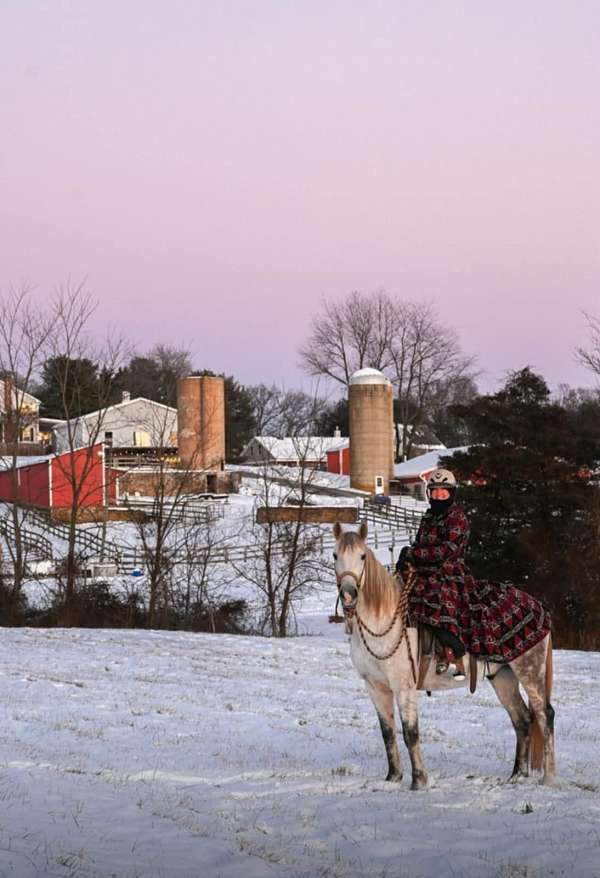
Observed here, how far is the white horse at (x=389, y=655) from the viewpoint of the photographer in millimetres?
8688

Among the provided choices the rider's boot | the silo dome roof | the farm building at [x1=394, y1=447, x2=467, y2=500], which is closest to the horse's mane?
the rider's boot

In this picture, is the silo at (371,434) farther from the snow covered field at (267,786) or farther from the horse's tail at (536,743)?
the horse's tail at (536,743)

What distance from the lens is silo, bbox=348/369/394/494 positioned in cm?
7975

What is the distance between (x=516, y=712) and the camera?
967 cm

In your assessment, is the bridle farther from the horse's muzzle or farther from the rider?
the rider

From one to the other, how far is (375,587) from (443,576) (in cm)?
66

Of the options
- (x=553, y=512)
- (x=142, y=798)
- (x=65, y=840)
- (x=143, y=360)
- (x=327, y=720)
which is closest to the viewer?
(x=65, y=840)

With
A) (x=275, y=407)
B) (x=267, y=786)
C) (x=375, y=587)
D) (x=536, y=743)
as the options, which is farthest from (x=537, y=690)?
(x=275, y=407)

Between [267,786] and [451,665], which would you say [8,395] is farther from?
[451,665]

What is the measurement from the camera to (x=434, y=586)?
9109 mm

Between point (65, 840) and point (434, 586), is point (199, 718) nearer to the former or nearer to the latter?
point (434, 586)

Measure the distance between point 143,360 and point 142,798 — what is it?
110 meters

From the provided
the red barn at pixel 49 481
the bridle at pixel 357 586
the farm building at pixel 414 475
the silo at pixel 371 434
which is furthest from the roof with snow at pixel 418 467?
the bridle at pixel 357 586

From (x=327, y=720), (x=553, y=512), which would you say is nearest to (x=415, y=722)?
(x=327, y=720)
